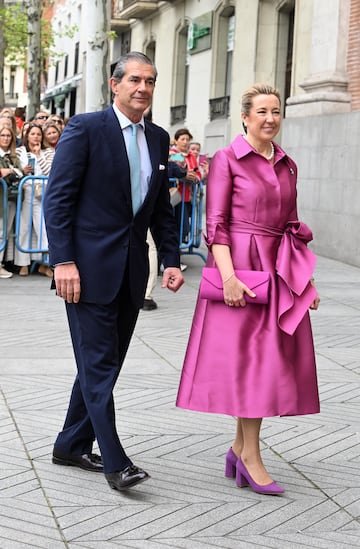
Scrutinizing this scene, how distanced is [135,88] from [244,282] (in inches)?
39.5

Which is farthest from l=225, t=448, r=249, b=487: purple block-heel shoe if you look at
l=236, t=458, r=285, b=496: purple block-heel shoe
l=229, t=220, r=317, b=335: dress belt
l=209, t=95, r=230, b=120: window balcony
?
l=209, t=95, r=230, b=120: window balcony

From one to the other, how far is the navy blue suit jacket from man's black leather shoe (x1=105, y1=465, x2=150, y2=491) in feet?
2.54

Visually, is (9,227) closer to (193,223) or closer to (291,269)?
(193,223)

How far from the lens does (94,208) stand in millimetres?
5070

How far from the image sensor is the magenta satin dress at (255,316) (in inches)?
201

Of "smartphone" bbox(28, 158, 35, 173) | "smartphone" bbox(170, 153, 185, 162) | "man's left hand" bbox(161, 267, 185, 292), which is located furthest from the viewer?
"smartphone" bbox(170, 153, 185, 162)

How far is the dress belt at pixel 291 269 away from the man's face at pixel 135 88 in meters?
0.70

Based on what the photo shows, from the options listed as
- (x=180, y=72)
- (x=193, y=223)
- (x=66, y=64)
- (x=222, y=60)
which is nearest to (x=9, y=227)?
(x=193, y=223)

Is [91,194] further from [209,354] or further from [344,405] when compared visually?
[344,405]

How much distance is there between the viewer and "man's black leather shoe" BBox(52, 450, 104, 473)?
544 centimetres

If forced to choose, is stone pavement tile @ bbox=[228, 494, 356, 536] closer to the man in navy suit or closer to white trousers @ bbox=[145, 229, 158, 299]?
the man in navy suit

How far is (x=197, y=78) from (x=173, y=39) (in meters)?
2.74

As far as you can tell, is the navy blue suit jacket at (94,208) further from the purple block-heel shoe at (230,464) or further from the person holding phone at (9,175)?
the person holding phone at (9,175)

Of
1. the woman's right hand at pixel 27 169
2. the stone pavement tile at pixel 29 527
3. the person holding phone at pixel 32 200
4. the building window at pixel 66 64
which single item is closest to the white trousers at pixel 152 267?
the person holding phone at pixel 32 200
